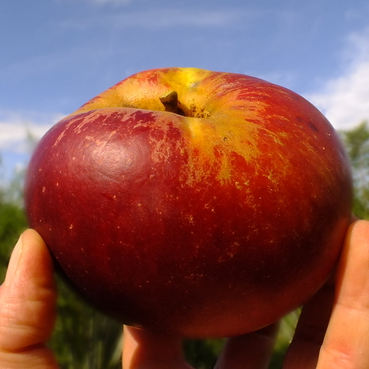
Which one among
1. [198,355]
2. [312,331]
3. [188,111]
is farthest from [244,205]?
[198,355]

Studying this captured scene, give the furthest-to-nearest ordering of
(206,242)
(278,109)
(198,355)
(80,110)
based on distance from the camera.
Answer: (198,355)
(80,110)
(278,109)
(206,242)

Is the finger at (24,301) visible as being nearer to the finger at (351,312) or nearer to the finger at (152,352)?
the finger at (152,352)

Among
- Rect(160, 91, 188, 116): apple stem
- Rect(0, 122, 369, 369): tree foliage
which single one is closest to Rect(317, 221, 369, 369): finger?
Rect(160, 91, 188, 116): apple stem

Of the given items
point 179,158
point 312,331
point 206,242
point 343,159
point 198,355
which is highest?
point 343,159

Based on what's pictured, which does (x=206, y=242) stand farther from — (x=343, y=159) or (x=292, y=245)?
(x=343, y=159)

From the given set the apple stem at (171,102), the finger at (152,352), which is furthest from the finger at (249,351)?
the apple stem at (171,102)

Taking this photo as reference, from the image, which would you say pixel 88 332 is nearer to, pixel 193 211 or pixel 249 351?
pixel 249 351
